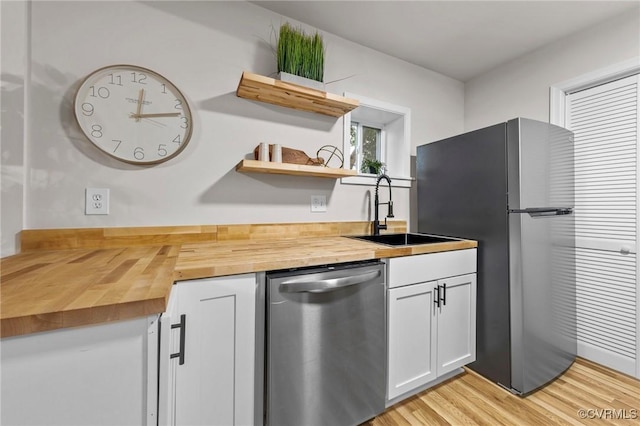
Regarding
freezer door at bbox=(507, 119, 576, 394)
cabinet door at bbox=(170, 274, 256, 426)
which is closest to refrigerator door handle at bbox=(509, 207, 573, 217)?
freezer door at bbox=(507, 119, 576, 394)

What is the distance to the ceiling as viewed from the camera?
5.87 ft

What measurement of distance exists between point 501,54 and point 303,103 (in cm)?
189

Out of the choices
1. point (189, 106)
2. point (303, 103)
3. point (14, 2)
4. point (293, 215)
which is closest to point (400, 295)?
point (293, 215)

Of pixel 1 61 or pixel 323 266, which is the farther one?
pixel 323 266

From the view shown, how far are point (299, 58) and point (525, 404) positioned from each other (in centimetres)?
246

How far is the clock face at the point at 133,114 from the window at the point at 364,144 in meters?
1.33

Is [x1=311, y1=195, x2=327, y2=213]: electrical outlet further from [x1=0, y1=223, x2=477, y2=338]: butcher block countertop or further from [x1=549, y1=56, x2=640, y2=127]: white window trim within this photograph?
[x1=549, y1=56, x2=640, y2=127]: white window trim

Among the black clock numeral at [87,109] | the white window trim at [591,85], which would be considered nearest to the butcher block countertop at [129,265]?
the black clock numeral at [87,109]

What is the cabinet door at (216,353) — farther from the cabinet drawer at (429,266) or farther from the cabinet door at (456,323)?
the cabinet door at (456,323)

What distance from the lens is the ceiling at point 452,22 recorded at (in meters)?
1.79

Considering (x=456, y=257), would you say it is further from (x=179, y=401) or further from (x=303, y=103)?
(x=179, y=401)

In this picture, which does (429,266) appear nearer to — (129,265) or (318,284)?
(318,284)

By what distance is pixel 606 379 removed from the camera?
5.90 feet

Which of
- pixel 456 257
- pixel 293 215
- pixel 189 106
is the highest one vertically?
pixel 189 106
